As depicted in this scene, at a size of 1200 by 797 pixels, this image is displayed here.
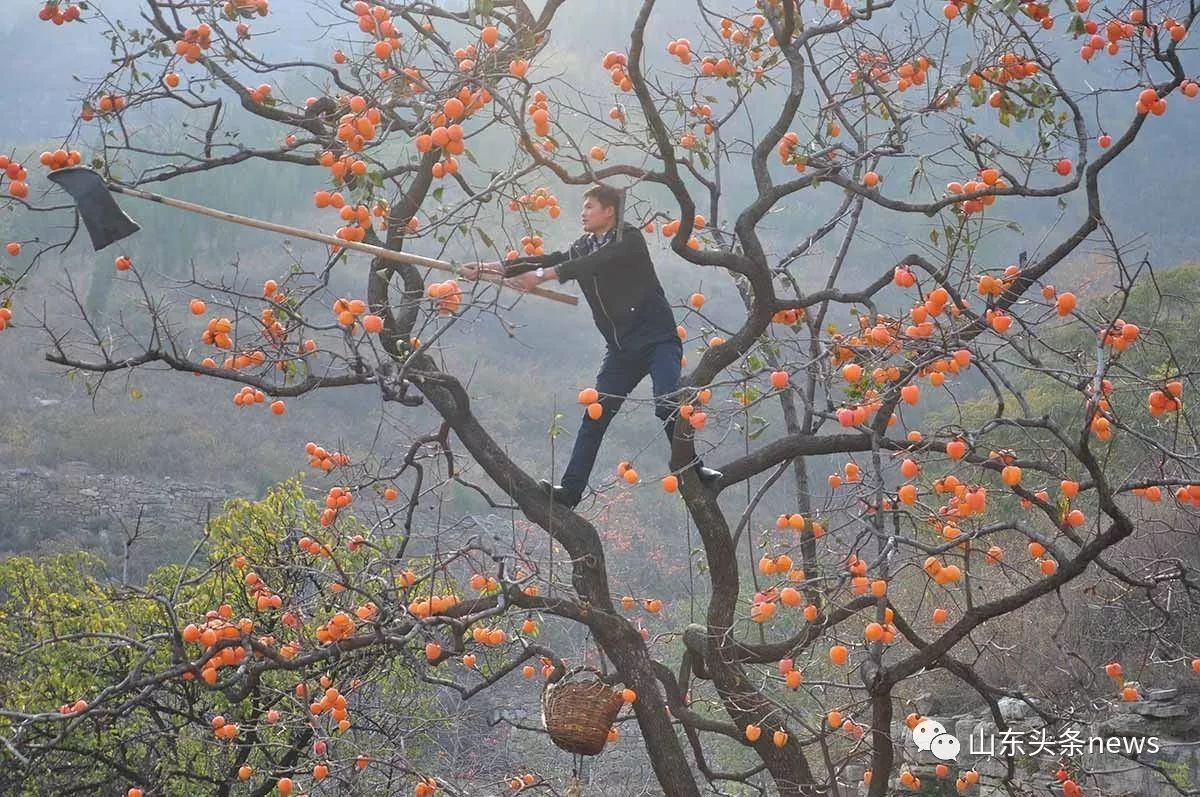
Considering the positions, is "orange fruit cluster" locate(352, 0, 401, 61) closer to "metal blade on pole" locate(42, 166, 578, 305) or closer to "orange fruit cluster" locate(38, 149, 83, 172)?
"metal blade on pole" locate(42, 166, 578, 305)

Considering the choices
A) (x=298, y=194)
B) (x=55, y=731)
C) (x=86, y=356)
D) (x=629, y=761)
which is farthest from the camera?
(x=298, y=194)

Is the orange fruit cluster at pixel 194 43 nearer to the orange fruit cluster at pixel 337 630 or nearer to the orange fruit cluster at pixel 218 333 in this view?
the orange fruit cluster at pixel 218 333

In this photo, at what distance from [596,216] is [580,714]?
1.64 meters

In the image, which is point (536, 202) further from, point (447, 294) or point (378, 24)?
point (447, 294)

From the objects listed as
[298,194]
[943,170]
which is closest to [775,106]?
[943,170]

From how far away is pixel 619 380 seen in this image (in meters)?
3.78

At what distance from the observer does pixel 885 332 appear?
2.76m

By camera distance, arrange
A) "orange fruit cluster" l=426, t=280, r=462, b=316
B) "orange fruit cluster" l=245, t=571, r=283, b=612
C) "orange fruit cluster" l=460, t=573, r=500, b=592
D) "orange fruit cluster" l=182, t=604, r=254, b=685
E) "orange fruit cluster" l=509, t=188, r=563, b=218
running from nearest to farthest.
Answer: "orange fruit cluster" l=426, t=280, r=462, b=316, "orange fruit cluster" l=182, t=604, r=254, b=685, "orange fruit cluster" l=460, t=573, r=500, b=592, "orange fruit cluster" l=245, t=571, r=283, b=612, "orange fruit cluster" l=509, t=188, r=563, b=218

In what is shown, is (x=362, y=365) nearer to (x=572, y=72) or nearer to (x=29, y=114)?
(x=572, y=72)

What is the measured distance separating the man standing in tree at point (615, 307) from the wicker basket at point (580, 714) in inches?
27.7

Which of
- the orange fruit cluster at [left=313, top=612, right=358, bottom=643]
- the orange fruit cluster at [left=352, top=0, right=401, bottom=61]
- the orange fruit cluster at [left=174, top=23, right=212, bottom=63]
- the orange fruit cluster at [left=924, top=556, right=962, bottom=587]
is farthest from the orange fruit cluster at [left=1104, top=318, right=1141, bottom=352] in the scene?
Result: the orange fruit cluster at [left=174, top=23, right=212, bottom=63]

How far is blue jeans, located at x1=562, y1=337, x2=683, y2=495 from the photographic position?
3.59 meters

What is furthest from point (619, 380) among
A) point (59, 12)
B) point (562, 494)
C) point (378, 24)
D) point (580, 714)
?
point (59, 12)

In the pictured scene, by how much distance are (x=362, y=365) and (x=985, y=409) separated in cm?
1001
